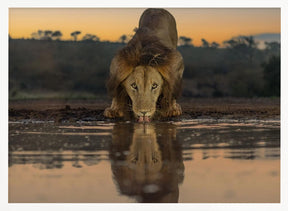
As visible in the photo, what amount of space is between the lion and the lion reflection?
1.09 meters

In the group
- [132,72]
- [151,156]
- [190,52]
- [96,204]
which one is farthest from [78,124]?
[190,52]

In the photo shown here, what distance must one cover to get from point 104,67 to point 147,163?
1272cm

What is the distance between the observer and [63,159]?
178 inches

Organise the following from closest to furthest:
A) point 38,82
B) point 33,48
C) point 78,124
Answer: point 78,124
point 38,82
point 33,48

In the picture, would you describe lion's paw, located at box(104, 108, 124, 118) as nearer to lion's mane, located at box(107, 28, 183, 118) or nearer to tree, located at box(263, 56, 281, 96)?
lion's mane, located at box(107, 28, 183, 118)

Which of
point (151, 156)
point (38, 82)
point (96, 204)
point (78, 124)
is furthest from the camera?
point (38, 82)

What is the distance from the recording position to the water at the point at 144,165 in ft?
11.6

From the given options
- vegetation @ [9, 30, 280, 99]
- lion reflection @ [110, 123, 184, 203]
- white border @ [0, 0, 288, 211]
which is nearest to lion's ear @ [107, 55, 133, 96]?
lion reflection @ [110, 123, 184, 203]

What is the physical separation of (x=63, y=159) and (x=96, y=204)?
120cm

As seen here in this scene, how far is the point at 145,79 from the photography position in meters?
7.55

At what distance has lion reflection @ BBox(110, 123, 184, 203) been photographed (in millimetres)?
3500

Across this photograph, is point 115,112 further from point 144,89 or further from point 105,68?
point 105,68
